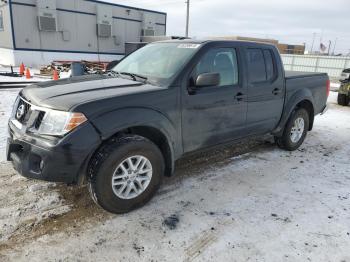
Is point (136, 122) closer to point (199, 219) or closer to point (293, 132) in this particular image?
point (199, 219)

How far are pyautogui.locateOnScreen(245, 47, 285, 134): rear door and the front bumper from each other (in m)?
2.42

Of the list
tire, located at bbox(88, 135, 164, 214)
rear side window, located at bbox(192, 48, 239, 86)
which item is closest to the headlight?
tire, located at bbox(88, 135, 164, 214)

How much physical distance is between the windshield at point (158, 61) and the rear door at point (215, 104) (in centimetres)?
21

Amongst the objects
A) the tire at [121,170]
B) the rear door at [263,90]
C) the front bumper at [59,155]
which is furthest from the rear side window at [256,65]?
the front bumper at [59,155]

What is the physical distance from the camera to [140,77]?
3.70 meters

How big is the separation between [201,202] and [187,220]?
0.42 m

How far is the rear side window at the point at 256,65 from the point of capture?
168 inches

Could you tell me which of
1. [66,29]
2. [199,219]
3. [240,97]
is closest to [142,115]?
[199,219]

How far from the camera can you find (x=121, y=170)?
3.10m

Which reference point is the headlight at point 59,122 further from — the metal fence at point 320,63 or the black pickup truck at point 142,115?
the metal fence at point 320,63

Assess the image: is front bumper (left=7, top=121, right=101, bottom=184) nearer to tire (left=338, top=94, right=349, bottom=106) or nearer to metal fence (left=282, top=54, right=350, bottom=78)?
tire (left=338, top=94, right=349, bottom=106)

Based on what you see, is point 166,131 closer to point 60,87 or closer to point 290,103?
point 60,87

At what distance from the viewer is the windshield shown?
355 cm

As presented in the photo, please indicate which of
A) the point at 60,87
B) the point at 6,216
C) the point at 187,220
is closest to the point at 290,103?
the point at 187,220
